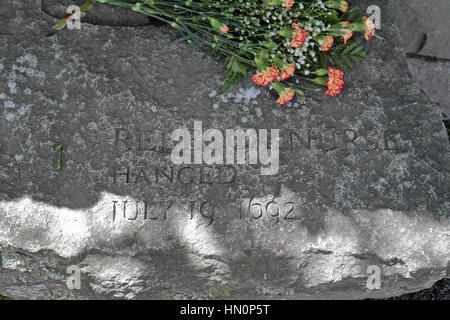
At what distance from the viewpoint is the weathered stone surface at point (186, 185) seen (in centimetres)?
201

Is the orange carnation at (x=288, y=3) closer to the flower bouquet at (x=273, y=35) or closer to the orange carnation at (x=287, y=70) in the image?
the flower bouquet at (x=273, y=35)

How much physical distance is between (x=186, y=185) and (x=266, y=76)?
60 centimetres

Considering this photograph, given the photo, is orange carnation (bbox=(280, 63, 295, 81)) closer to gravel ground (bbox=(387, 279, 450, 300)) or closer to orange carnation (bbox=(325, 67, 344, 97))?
orange carnation (bbox=(325, 67, 344, 97))

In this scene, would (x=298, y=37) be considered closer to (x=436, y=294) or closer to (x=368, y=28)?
(x=368, y=28)

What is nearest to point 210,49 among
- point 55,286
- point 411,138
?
point 411,138

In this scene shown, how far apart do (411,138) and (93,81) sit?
4.85ft

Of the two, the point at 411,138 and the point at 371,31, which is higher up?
the point at 371,31

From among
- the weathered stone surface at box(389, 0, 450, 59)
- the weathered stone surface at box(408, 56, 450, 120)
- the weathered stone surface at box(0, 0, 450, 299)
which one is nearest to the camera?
the weathered stone surface at box(0, 0, 450, 299)

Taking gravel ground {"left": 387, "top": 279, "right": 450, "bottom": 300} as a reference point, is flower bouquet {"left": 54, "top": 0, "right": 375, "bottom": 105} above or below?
above

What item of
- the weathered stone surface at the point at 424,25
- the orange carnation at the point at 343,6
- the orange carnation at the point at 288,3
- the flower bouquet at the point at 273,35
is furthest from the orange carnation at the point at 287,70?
the weathered stone surface at the point at 424,25

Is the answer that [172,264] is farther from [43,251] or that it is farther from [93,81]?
[93,81]

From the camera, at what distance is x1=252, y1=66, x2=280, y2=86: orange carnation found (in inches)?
81.7

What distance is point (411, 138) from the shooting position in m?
2.19

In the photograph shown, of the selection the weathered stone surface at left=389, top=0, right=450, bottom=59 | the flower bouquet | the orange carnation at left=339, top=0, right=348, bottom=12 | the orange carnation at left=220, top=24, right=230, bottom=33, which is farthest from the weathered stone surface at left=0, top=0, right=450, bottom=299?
the weathered stone surface at left=389, top=0, right=450, bottom=59
